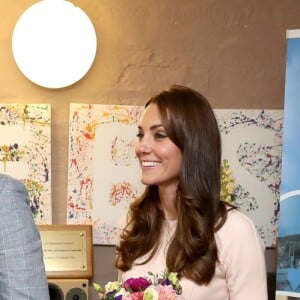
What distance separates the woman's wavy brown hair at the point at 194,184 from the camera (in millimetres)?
1850

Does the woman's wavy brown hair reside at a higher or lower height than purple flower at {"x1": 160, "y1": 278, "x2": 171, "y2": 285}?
higher

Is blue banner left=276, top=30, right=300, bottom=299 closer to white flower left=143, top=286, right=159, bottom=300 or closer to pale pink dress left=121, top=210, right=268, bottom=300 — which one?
pale pink dress left=121, top=210, right=268, bottom=300

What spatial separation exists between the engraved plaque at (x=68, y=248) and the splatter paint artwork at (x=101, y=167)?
0.05 m

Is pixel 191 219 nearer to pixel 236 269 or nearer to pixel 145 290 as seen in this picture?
pixel 236 269

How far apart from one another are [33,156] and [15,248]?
1.73 metres

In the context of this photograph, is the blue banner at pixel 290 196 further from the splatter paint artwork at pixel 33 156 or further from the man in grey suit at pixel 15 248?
the man in grey suit at pixel 15 248

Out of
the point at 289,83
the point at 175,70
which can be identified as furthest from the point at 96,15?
the point at 289,83

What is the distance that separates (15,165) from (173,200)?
112 centimetres

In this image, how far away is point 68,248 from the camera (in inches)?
111

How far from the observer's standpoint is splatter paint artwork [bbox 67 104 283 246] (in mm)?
2863

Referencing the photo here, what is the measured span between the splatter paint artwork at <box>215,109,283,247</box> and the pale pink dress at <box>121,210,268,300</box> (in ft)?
3.33

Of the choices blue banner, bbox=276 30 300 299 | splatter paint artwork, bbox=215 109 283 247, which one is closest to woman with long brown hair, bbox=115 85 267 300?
blue banner, bbox=276 30 300 299

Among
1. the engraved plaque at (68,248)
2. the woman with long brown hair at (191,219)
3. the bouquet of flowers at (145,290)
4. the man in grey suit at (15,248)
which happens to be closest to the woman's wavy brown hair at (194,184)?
the woman with long brown hair at (191,219)

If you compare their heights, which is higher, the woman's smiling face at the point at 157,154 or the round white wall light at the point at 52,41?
the round white wall light at the point at 52,41
